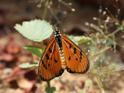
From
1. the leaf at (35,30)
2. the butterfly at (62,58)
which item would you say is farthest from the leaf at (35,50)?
the butterfly at (62,58)

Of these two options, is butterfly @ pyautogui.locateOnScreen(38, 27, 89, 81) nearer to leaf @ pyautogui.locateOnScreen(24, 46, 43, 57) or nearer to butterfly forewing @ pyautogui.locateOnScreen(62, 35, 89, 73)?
butterfly forewing @ pyautogui.locateOnScreen(62, 35, 89, 73)

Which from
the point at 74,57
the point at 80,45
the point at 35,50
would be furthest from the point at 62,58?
the point at 80,45

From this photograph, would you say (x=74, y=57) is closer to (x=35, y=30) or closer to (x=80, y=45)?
(x=35, y=30)

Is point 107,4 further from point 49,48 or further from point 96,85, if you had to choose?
point 49,48

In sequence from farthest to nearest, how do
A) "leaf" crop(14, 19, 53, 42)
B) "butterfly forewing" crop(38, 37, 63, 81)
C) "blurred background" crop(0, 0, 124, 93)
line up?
"blurred background" crop(0, 0, 124, 93) < "leaf" crop(14, 19, 53, 42) < "butterfly forewing" crop(38, 37, 63, 81)

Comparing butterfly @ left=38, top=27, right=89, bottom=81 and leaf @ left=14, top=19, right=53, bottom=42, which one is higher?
leaf @ left=14, top=19, right=53, bottom=42

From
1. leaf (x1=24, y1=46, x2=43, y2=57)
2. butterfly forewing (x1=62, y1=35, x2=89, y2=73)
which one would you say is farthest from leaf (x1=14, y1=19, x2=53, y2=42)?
butterfly forewing (x1=62, y1=35, x2=89, y2=73)

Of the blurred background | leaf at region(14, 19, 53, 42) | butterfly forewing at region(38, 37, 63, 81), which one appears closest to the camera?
butterfly forewing at region(38, 37, 63, 81)

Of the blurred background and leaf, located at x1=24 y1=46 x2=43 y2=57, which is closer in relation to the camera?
leaf, located at x1=24 y1=46 x2=43 y2=57
